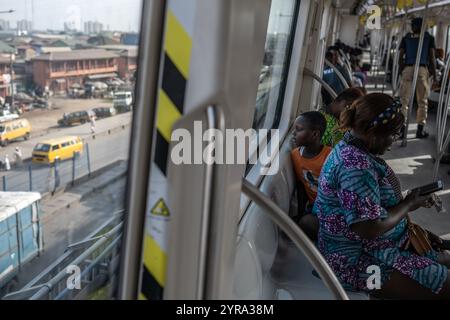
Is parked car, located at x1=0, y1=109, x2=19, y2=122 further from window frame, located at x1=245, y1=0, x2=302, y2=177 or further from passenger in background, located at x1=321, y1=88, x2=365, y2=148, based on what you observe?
window frame, located at x1=245, y1=0, x2=302, y2=177

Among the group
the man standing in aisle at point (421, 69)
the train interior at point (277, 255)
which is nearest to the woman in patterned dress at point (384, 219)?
the train interior at point (277, 255)

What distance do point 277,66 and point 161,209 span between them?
10.3 ft

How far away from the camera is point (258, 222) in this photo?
6.83 ft

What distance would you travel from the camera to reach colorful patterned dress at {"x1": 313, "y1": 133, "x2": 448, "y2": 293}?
6.67ft

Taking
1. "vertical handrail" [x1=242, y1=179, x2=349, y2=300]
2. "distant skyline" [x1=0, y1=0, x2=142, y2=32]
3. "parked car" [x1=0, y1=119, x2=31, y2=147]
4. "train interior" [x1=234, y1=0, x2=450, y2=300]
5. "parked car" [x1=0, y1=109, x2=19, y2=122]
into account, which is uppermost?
"distant skyline" [x1=0, y1=0, x2=142, y2=32]

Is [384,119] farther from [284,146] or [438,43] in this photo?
[438,43]

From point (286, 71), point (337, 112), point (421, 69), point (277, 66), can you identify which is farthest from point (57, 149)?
point (421, 69)

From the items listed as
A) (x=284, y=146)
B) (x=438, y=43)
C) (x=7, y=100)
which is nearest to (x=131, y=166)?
(x=7, y=100)

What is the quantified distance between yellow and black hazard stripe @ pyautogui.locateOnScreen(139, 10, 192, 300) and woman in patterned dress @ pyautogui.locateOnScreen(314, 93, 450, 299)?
1.07m

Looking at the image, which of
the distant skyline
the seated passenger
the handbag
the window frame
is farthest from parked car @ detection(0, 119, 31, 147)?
the window frame

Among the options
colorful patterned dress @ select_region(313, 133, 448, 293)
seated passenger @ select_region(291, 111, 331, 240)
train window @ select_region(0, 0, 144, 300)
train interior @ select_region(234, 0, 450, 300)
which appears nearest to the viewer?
train window @ select_region(0, 0, 144, 300)

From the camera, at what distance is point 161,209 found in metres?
1.10

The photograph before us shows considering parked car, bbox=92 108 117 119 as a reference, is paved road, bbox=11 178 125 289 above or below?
below

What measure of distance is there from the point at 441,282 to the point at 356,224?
0.51 meters
